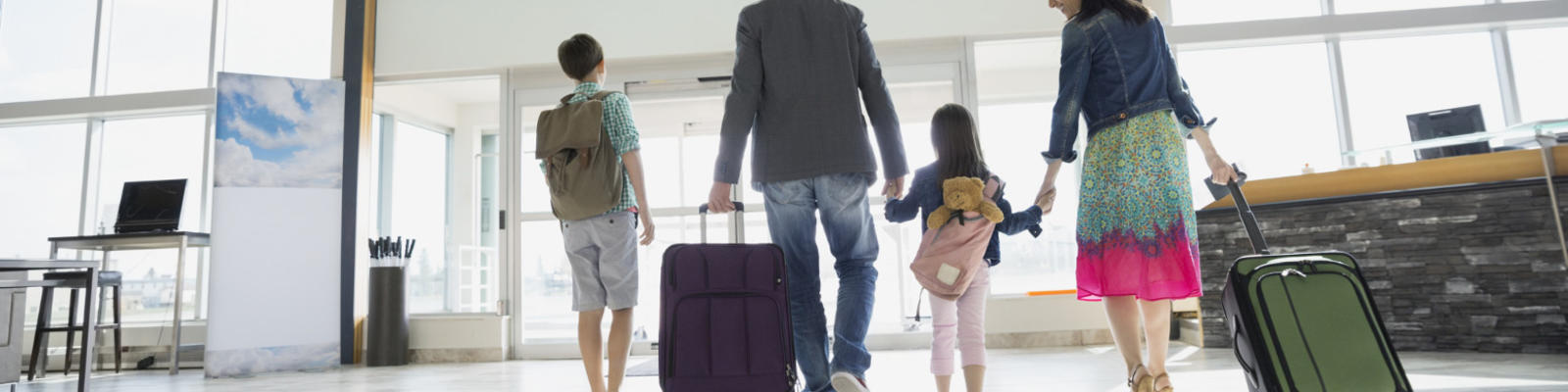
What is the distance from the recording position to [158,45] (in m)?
5.45

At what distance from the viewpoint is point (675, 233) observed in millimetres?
4875

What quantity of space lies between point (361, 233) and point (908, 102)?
134 inches

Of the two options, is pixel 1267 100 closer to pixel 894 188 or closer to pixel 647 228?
pixel 894 188

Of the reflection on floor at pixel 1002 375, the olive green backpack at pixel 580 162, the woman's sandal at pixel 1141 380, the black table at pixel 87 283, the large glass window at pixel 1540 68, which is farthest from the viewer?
the large glass window at pixel 1540 68

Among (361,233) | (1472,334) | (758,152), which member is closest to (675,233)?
(361,233)

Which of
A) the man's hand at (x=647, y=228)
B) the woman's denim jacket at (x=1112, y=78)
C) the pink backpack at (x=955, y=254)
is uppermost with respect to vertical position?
the woman's denim jacket at (x=1112, y=78)

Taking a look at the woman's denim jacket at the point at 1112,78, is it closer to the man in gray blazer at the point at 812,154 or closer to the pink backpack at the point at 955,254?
the pink backpack at the point at 955,254

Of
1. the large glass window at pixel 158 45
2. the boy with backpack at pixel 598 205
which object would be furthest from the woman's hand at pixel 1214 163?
the large glass window at pixel 158 45

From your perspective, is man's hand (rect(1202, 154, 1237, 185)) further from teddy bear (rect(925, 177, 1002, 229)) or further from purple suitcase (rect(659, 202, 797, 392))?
purple suitcase (rect(659, 202, 797, 392))

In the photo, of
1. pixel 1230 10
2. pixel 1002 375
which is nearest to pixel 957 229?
pixel 1002 375

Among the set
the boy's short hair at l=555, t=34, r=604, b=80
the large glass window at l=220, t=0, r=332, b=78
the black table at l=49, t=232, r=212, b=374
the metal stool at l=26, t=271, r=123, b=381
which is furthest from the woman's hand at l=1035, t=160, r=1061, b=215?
the large glass window at l=220, t=0, r=332, b=78

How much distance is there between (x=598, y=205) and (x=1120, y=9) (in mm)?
1422

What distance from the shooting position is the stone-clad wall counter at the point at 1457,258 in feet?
10.5

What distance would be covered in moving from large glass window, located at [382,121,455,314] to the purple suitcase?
412cm
